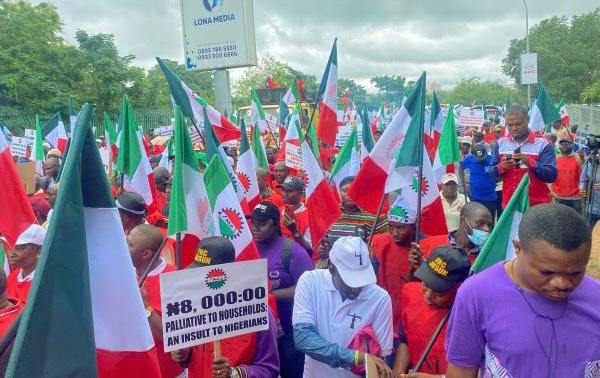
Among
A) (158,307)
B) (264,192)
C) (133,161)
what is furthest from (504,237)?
(133,161)

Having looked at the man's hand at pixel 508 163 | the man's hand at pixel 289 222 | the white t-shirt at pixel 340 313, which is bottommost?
the white t-shirt at pixel 340 313

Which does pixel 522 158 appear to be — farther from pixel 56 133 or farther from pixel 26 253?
pixel 56 133

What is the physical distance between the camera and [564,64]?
4912cm

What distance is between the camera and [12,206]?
14.0 ft

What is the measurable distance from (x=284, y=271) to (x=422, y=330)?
4.15 feet

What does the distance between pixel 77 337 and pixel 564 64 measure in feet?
178

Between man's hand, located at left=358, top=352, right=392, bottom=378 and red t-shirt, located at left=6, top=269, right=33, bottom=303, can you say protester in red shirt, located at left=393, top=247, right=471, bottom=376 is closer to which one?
man's hand, located at left=358, top=352, right=392, bottom=378

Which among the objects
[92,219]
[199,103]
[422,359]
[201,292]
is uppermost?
[199,103]

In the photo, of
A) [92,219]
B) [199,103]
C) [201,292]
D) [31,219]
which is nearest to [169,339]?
[201,292]

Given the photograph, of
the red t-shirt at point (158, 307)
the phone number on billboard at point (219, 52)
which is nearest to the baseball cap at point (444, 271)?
the red t-shirt at point (158, 307)

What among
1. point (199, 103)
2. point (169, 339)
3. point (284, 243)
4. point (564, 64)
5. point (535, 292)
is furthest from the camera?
point (564, 64)

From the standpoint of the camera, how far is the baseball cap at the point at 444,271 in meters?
2.98

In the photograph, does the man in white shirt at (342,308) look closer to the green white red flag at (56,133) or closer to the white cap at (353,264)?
the white cap at (353,264)

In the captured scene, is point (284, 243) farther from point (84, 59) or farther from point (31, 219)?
point (84, 59)
